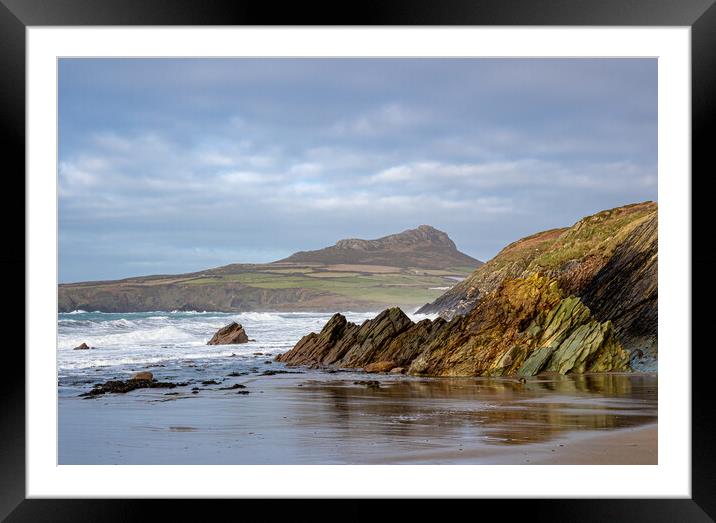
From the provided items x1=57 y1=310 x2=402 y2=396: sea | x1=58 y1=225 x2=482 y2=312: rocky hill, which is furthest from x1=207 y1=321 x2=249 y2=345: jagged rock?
x1=58 y1=225 x2=482 y2=312: rocky hill

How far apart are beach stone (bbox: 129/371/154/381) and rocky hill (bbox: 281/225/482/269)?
1.96 meters

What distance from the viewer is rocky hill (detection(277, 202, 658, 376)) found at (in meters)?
8.68

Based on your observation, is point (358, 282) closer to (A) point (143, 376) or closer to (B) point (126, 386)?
(A) point (143, 376)

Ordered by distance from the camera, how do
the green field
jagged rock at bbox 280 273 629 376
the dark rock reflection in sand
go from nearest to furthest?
the dark rock reflection in sand
the green field
jagged rock at bbox 280 273 629 376

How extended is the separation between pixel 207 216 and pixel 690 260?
213 inches

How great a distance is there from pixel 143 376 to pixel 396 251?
3115 mm

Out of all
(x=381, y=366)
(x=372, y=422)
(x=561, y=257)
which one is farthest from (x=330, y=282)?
(x=561, y=257)

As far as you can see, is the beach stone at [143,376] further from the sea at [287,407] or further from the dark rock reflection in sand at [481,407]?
the dark rock reflection in sand at [481,407]

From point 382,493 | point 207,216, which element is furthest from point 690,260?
point 207,216

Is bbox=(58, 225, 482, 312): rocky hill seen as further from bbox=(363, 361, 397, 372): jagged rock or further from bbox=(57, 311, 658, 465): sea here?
bbox=(363, 361, 397, 372): jagged rock

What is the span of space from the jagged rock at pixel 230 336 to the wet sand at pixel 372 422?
1.86 feet

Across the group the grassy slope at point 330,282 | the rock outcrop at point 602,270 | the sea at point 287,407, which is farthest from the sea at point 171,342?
the rock outcrop at point 602,270

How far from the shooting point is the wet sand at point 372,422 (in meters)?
6.14

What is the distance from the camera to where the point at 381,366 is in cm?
898
